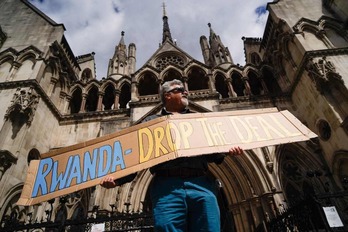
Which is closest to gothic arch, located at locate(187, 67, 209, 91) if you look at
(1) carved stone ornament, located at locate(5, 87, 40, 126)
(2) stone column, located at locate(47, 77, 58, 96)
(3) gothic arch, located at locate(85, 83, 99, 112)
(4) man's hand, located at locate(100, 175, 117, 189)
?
(3) gothic arch, located at locate(85, 83, 99, 112)

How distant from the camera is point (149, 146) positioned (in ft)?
8.22

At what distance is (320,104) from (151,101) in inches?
291

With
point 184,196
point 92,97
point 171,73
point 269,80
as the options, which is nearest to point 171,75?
point 171,73

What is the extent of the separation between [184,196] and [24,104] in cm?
963

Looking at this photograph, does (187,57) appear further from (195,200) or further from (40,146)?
(195,200)

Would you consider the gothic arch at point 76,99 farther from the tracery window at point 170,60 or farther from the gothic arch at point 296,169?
the gothic arch at point 296,169

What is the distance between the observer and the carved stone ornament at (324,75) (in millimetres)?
9094

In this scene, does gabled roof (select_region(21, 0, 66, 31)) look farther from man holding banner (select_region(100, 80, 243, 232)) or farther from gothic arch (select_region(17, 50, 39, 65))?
man holding banner (select_region(100, 80, 243, 232))

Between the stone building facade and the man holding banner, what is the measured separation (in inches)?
213

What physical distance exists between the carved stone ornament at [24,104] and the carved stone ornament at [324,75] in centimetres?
1165

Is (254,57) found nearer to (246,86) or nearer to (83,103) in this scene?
(246,86)

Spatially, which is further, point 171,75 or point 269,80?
point 171,75

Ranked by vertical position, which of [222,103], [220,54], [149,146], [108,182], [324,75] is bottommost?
[108,182]

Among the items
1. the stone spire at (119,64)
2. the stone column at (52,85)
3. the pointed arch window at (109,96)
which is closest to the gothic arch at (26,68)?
the stone column at (52,85)
